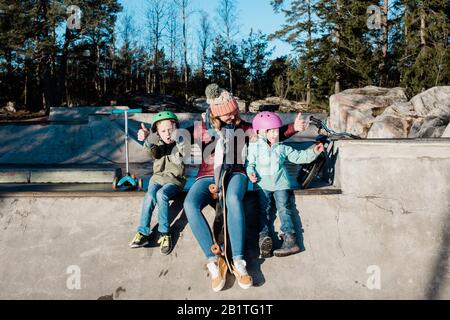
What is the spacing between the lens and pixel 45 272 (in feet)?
10.0

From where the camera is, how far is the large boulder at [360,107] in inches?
621

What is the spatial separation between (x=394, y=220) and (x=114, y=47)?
38079mm

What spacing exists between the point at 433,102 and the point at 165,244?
13.6m

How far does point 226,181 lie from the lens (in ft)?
10.5

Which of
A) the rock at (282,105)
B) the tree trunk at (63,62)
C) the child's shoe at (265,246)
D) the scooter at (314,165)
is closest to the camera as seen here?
the child's shoe at (265,246)

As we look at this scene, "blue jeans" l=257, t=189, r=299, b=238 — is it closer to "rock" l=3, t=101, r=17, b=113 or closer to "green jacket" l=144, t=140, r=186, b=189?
"green jacket" l=144, t=140, r=186, b=189

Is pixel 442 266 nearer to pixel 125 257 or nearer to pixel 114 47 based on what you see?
pixel 125 257

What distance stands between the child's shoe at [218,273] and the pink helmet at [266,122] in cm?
123

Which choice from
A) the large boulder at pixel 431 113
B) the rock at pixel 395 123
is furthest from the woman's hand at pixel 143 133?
the rock at pixel 395 123

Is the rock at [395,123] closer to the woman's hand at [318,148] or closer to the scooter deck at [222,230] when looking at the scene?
the woman's hand at [318,148]

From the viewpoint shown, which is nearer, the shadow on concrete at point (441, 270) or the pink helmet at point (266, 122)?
the shadow on concrete at point (441, 270)

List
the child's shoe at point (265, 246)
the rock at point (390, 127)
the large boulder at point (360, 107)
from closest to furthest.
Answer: the child's shoe at point (265, 246) < the rock at point (390, 127) < the large boulder at point (360, 107)

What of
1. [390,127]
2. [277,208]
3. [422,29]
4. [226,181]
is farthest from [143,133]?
[422,29]

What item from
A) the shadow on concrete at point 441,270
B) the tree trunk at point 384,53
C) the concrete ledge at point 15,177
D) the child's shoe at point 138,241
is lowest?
the shadow on concrete at point 441,270
